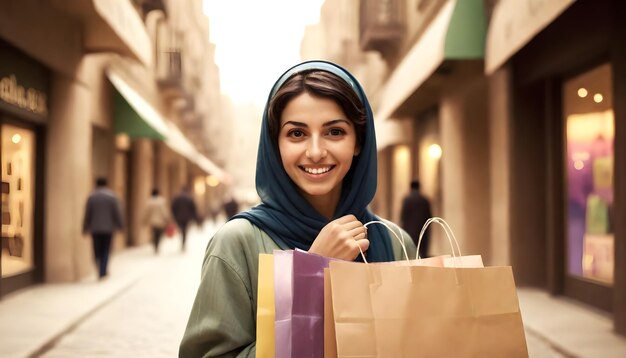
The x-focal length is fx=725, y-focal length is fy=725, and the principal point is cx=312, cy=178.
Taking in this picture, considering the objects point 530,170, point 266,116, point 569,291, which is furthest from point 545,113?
point 266,116

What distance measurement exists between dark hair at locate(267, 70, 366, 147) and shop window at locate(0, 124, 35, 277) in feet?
32.2

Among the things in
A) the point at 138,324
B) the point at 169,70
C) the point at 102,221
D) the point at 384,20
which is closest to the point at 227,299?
the point at 138,324

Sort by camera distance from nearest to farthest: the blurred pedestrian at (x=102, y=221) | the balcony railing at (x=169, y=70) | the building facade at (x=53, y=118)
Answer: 1. the building facade at (x=53, y=118)
2. the blurred pedestrian at (x=102, y=221)
3. the balcony railing at (x=169, y=70)

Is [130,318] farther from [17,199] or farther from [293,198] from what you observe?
[293,198]

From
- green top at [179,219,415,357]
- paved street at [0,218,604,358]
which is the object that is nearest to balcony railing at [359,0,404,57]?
paved street at [0,218,604,358]

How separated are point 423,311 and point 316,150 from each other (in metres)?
0.52

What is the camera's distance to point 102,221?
13.0m

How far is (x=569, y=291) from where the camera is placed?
10.6 meters

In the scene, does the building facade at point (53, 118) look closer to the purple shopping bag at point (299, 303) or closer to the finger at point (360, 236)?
the finger at point (360, 236)

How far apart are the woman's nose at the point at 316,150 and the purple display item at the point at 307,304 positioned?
1.20 feet

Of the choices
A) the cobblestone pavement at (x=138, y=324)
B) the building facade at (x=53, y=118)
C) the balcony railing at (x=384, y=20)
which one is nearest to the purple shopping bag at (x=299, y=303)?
the cobblestone pavement at (x=138, y=324)

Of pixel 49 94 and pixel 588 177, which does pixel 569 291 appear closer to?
pixel 588 177

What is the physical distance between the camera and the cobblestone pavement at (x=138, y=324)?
7.14 metres

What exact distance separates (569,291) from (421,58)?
578cm
